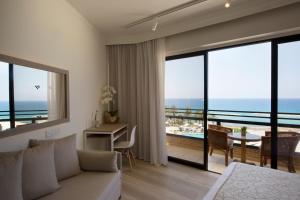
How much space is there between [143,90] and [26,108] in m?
2.12

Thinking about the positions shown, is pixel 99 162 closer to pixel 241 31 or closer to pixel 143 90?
pixel 143 90

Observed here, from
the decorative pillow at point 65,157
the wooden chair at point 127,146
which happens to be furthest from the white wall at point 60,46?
the wooden chair at point 127,146

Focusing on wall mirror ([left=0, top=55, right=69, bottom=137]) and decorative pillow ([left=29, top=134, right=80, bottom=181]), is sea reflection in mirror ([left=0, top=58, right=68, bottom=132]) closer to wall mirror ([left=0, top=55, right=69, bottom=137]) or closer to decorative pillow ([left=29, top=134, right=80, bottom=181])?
wall mirror ([left=0, top=55, right=69, bottom=137])

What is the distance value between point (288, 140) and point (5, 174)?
335 centimetres

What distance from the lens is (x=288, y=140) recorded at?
2.55m

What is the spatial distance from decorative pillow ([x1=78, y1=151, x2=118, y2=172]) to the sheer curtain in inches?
25.5

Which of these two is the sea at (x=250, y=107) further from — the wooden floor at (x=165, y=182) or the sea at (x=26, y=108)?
the sea at (x=26, y=108)

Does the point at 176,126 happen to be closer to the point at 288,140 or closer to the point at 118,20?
the point at 288,140

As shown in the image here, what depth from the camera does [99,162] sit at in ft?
6.61

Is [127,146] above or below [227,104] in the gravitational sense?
below

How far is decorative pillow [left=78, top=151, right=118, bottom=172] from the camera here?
2.01 metres

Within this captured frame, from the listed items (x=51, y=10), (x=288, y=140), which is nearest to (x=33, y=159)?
(x=51, y=10)

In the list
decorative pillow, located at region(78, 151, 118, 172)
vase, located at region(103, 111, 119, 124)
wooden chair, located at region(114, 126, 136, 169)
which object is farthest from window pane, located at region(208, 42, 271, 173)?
decorative pillow, located at region(78, 151, 118, 172)

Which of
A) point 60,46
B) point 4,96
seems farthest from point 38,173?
point 60,46
